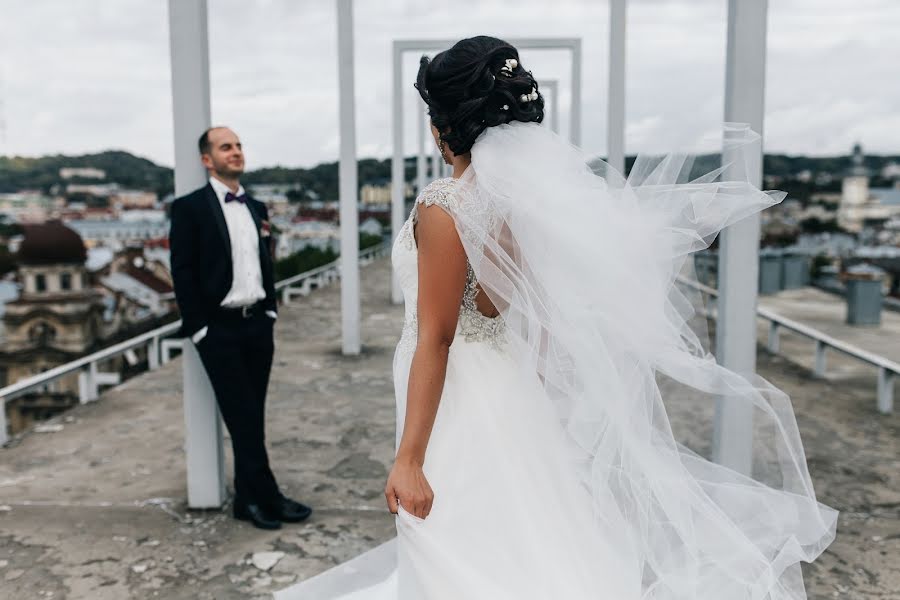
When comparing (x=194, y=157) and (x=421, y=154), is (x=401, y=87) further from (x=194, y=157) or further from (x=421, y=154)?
(x=194, y=157)

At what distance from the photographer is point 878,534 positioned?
3.28 metres

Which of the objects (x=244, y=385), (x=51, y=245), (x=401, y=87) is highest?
(x=401, y=87)

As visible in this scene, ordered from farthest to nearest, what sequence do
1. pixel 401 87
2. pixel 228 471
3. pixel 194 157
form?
pixel 401 87 → pixel 228 471 → pixel 194 157

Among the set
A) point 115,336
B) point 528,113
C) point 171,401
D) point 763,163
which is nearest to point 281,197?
point 171,401

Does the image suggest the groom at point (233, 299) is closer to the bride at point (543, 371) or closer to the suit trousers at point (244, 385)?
the suit trousers at point (244, 385)

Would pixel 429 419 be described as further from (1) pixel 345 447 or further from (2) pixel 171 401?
(2) pixel 171 401

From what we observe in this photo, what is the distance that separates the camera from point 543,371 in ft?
5.84

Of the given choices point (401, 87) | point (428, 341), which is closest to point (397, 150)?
point (401, 87)

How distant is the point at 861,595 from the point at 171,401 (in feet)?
16.1

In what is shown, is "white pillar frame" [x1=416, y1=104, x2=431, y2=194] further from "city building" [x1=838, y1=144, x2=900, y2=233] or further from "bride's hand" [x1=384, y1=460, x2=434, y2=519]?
"city building" [x1=838, y1=144, x2=900, y2=233]

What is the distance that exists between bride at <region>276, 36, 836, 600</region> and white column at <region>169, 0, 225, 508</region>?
1.85 m

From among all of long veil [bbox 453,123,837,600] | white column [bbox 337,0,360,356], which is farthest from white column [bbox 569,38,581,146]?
long veil [bbox 453,123,837,600]

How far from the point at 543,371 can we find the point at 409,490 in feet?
1.36

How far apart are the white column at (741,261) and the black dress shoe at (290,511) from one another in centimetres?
179
